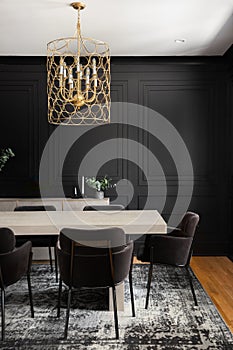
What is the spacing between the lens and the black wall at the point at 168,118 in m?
5.77

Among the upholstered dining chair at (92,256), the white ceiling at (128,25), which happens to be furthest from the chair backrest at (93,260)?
the white ceiling at (128,25)

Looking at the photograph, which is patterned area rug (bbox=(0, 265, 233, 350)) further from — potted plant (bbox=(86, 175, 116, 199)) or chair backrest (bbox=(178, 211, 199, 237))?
potted plant (bbox=(86, 175, 116, 199))

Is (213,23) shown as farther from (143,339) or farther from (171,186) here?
(143,339)

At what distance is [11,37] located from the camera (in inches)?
191

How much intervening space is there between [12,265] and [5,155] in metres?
2.70

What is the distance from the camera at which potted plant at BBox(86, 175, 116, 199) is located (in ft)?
18.1

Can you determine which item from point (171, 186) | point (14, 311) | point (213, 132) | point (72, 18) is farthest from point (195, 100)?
point (14, 311)

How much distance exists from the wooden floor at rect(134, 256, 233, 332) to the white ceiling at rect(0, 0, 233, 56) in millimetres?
2430

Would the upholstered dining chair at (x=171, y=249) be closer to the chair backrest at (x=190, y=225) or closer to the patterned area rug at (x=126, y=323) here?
the chair backrest at (x=190, y=225)

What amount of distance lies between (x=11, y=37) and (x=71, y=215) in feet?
6.54

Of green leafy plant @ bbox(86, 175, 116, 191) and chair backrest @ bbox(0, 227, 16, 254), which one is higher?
green leafy plant @ bbox(86, 175, 116, 191)

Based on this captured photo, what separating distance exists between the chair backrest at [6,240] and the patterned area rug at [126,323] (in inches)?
23.3

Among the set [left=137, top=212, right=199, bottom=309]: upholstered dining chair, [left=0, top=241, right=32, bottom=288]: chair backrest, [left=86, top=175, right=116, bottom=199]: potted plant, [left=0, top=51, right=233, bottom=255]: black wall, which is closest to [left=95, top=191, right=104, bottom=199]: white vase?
[left=86, top=175, right=116, bottom=199]: potted plant

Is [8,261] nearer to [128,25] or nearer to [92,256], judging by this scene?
[92,256]
